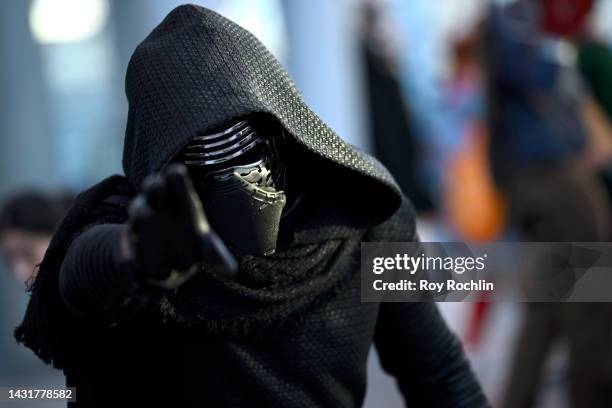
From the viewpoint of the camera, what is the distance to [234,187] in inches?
70.8

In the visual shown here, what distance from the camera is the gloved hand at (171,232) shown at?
4.77 ft

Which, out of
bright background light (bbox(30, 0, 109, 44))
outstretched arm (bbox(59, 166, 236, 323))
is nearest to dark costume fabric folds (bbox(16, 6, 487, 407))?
outstretched arm (bbox(59, 166, 236, 323))

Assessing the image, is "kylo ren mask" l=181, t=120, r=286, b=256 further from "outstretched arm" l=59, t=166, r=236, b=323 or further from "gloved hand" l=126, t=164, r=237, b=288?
"gloved hand" l=126, t=164, r=237, b=288

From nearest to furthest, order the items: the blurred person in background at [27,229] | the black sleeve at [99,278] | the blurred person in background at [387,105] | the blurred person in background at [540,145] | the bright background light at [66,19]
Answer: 1. the black sleeve at [99,278]
2. the blurred person in background at [27,229]
3. the blurred person in background at [540,145]
4. the bright background light at [66,19]
5. the blurred person in background at [387,105]

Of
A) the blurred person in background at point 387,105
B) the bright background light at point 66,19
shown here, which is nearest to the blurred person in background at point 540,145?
the bright background light at point 66,19

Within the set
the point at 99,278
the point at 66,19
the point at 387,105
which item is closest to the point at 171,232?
the point at 99,278

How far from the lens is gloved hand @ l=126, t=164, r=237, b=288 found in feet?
4.77

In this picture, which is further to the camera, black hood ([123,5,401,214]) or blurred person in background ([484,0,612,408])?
blurred person in background ([484,0,612,408])

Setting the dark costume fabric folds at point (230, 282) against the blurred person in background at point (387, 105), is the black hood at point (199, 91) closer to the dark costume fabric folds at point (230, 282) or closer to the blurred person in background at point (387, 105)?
the dark costume fabric folds at point (230, 282)

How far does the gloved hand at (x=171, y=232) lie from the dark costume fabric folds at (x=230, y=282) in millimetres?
260

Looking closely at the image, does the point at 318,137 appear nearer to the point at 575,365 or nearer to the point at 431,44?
the point at 575,365

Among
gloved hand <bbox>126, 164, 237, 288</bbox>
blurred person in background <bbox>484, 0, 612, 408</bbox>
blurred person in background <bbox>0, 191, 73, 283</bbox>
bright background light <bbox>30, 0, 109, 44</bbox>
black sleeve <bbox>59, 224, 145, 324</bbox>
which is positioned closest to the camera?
gloved hand <bbox>126, 164, 237, 288</bbox>

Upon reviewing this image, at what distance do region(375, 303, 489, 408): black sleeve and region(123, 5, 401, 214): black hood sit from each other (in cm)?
41

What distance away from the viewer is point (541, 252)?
15.2 ft
